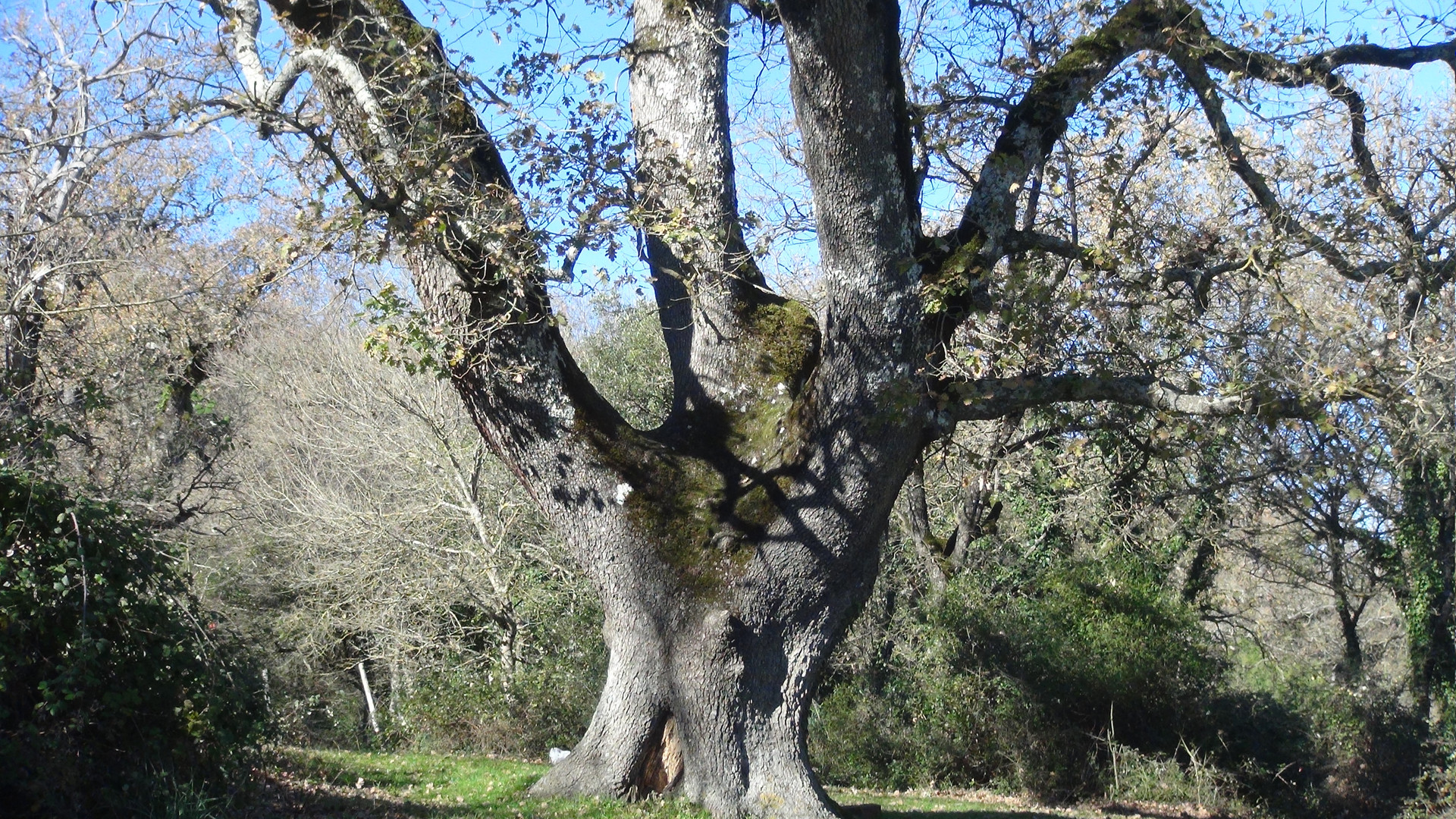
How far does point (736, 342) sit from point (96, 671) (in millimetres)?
4519

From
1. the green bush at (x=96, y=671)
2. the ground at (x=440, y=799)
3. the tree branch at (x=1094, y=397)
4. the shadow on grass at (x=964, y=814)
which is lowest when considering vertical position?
the shadow on grass at (x=964, y=814)

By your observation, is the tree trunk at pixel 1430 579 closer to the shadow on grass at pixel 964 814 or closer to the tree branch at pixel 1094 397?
the shadow on grass at pixel 964 814

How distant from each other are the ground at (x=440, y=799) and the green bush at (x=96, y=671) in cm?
71

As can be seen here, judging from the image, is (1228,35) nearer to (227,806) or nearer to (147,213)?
(227,806)

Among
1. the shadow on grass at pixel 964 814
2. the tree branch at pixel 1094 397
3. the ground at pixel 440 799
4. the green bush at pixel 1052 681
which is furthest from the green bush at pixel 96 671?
the green bush at pixel 1052 681

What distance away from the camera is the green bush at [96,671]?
520 cm

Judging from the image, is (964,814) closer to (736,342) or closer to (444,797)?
(444,797)

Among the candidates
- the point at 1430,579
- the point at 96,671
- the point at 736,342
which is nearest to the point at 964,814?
the point at 736,342

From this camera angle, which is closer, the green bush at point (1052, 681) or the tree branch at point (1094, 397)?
the tree branch at point (1094, 397)

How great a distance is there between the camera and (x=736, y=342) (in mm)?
7844

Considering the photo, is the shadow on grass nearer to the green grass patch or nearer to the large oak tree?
the green grass patch

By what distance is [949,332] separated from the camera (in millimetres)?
7273

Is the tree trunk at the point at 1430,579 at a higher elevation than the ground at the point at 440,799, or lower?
higher

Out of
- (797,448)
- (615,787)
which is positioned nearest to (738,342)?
(797,448)
